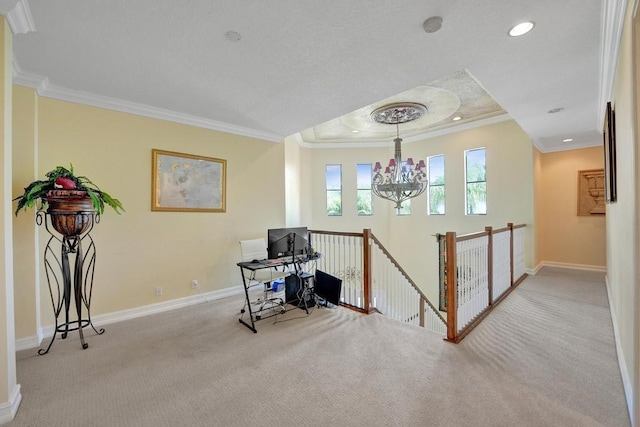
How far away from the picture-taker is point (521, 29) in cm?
213

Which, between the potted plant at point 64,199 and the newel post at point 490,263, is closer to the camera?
the potted plant at point 64,199

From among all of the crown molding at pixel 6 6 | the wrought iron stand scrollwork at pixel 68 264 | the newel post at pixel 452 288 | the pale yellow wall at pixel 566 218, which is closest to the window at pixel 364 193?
the pale yellow wall at pixel 566 218

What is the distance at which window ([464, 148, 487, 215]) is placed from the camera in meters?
5.67

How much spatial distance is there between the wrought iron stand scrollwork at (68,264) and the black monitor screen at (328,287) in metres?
2.56

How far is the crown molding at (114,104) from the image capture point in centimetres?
267

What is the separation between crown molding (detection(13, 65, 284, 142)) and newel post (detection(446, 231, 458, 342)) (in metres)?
3.43

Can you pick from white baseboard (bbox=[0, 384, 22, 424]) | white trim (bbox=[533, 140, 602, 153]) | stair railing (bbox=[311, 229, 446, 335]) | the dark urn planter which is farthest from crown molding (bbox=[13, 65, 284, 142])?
white trim (bbox=[533, 140, 602, 153])

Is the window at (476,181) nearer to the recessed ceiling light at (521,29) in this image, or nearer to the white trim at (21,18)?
the recessed ceiling light at (521,29)

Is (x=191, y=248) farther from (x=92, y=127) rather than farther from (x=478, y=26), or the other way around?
(x=478, y=26)

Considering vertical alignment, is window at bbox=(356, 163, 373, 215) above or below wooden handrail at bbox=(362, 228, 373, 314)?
above

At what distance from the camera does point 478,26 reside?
207 cm

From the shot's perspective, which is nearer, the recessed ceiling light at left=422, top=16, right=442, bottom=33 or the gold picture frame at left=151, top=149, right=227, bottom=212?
the recessed ceiling light at left=422, top=16, right=442, bottom=33

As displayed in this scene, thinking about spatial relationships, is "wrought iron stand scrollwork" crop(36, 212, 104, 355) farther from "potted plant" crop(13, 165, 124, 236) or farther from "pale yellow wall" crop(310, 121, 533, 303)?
"pale yellow wall" crop(310, 121, 533, 303)

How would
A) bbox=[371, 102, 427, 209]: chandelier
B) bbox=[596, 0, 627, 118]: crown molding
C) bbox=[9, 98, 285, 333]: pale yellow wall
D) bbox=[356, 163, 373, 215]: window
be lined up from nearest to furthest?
1. bbox=[596, 0, 627, 118]: crown molding
2. bbox=[9, 98, 285, 333]: pale yellow wall
3. bbox=[371, 102, 427, 209]: chandelier
4. bbox=[356, 163, 373, 215]: window
